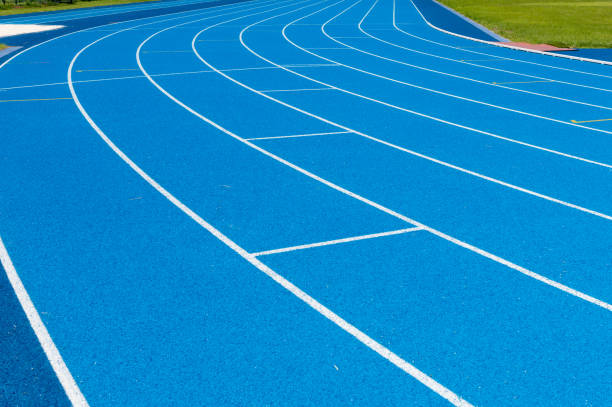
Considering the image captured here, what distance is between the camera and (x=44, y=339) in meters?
3.92

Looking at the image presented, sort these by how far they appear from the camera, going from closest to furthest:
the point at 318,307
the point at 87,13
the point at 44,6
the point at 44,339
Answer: the point at 44,339
the point at 318,307
the point at 87,13
the point at 44,6

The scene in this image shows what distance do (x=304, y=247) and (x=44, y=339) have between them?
228cm

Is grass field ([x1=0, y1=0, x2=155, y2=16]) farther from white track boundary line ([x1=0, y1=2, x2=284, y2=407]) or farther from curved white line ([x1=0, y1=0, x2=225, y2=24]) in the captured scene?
white track boundary line ([x1=0, y1=2, x2=284, y2=407])

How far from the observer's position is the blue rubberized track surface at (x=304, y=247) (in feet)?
12.0

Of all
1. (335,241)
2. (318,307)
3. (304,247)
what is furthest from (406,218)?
(318,307)

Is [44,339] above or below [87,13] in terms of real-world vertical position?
above

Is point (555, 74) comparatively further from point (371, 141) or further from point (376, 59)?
point (371, 141)

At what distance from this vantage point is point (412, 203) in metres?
6.32

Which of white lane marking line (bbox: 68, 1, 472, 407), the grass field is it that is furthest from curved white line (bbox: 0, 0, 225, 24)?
white lane marking line (bbox: 68, 1, 472, 407)

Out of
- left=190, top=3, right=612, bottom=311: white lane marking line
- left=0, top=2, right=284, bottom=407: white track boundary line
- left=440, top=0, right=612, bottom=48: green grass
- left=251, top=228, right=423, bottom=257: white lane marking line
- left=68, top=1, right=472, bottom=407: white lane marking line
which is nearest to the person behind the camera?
left=0, top=2, right=284, bottom=407: white track boundary line

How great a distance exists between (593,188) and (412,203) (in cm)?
232

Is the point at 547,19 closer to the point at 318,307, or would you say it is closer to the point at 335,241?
the point at 335,241

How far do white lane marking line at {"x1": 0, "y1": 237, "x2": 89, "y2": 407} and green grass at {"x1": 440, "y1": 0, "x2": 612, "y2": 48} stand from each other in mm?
18183

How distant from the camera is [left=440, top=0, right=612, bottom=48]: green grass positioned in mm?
20133
